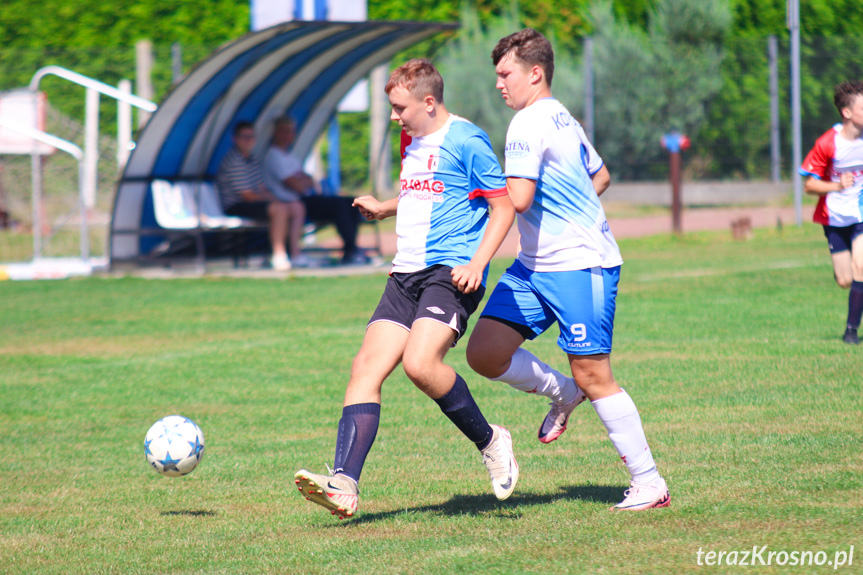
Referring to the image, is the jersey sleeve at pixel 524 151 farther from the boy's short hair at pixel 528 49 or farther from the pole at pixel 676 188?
the pole at pixel 676 188

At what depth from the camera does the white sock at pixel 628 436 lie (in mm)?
4457

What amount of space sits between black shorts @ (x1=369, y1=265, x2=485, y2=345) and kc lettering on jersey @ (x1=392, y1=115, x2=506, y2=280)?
5cm

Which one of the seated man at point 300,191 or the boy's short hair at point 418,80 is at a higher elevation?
the boy's short hair at point 418,80

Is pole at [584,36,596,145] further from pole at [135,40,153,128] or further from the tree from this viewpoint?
pole at [135,40,153,128]

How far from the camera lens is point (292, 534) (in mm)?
4414

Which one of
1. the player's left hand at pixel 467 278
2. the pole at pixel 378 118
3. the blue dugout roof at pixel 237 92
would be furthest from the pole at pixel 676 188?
the player's left hand at pixel 467 278

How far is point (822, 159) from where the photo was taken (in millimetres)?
8016

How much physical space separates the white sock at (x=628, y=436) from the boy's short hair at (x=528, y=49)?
1.35 meters

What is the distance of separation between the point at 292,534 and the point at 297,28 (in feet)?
32.0

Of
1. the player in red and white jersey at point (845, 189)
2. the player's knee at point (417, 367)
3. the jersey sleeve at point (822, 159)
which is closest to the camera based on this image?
the player's knee at point (417, 367)

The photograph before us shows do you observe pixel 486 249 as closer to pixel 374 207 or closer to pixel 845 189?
pixel 374 207

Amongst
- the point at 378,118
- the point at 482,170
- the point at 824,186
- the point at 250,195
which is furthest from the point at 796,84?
the point at 482,170
